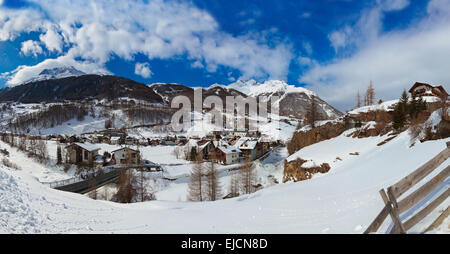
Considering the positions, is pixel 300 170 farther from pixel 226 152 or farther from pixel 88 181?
pixel 88 181

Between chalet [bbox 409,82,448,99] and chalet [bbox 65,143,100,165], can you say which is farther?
chalet [bbox 65,143,100,165]

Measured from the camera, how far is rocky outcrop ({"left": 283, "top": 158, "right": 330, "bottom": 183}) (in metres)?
20.6

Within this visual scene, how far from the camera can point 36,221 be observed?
721 centimetres

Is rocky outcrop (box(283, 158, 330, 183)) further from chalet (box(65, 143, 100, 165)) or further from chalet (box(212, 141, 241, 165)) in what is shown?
chalet (box(65, 143, 100, 165))

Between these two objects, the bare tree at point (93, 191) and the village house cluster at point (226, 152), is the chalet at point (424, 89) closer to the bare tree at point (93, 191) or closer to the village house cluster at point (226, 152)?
the village house cluster at point (226, 152)

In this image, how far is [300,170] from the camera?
22766 mm

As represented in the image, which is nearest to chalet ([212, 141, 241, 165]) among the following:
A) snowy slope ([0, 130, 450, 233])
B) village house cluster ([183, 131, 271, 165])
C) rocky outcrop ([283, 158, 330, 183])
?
village house cluster ([183, 131, 271, 165])

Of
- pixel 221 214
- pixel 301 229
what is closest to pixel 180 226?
pixel 221 214

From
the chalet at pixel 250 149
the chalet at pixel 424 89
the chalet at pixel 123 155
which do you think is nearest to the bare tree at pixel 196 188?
the chalet at pixel 123 155

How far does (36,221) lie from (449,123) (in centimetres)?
2104

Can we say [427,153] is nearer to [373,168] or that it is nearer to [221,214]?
[373,168]

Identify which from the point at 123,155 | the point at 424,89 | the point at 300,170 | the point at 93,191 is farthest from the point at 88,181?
the point at 424,89

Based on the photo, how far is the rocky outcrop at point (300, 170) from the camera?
20.6 metres
